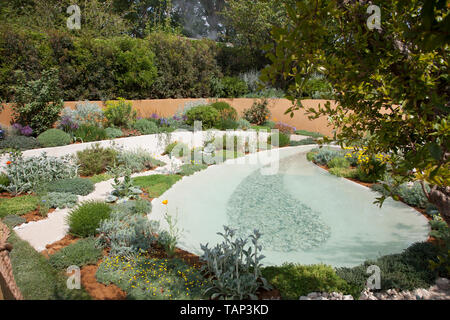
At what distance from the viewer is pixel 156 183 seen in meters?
6.07

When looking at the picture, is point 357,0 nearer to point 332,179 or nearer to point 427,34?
point 427,34

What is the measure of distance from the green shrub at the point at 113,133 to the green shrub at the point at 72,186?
2898 millimetres

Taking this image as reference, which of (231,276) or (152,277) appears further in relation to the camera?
(152,277)

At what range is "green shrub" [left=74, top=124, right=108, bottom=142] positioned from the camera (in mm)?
7602

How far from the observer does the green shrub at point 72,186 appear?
5148 millimetres

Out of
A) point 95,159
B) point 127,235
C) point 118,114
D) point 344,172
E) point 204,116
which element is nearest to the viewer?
point 127,235

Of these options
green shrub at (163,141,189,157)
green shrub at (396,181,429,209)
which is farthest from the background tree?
green shrub at (163,141,189,157)

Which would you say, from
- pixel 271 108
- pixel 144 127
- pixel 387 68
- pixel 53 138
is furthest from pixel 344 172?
pixel 271 108

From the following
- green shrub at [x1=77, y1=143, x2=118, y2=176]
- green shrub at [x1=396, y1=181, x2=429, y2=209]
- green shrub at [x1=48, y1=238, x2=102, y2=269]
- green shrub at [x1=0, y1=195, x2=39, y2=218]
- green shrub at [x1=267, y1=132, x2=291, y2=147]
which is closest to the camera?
green shrub at [x1=48, y1=238, x2=102, y2=269]

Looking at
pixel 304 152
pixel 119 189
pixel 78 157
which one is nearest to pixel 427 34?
pixel 119 189

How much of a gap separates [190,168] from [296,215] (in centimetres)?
311

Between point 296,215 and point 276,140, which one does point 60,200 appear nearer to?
point 296,215

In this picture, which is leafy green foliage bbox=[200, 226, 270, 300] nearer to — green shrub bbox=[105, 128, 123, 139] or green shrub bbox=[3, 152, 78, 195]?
green shrub bbox=[3, 152, 78, 195]

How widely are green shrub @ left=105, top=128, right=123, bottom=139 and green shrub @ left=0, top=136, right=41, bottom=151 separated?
1.80 meters
